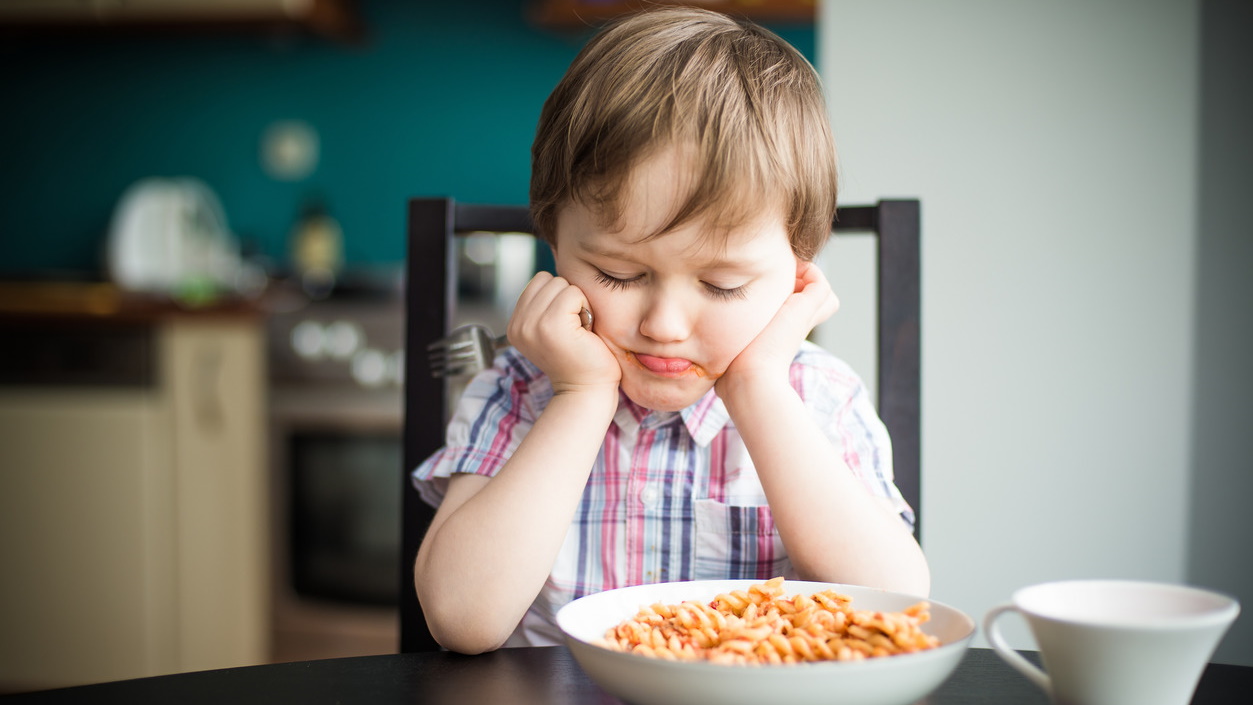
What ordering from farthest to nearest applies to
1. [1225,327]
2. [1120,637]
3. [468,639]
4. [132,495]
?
[132,495] → [1225,327] → [468,639] → [1120,637]

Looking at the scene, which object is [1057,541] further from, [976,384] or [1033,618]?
[1033,618]

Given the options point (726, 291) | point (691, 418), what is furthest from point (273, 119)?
point (726, 291)

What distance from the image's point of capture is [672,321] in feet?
2.35

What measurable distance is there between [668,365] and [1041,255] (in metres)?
0.65

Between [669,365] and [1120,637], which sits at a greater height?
[669,365]

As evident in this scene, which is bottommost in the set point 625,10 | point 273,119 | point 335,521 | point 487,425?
point 335,521

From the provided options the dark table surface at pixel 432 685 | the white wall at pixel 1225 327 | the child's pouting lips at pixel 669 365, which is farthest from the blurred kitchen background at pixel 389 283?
the dark table surface at pixel 432 685

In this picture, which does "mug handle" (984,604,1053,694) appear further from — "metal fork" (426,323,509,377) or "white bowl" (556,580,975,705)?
"metal fork" (426,323,509,377)

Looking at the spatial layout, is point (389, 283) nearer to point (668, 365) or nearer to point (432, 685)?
point (668, 365)

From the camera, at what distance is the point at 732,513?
2.88 ft

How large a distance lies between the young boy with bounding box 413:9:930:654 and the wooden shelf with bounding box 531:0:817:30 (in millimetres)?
1755

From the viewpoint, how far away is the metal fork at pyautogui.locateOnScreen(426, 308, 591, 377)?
88cm

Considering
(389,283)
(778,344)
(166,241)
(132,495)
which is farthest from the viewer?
(166,241)

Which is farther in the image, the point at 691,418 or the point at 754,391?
the point at 691,418
